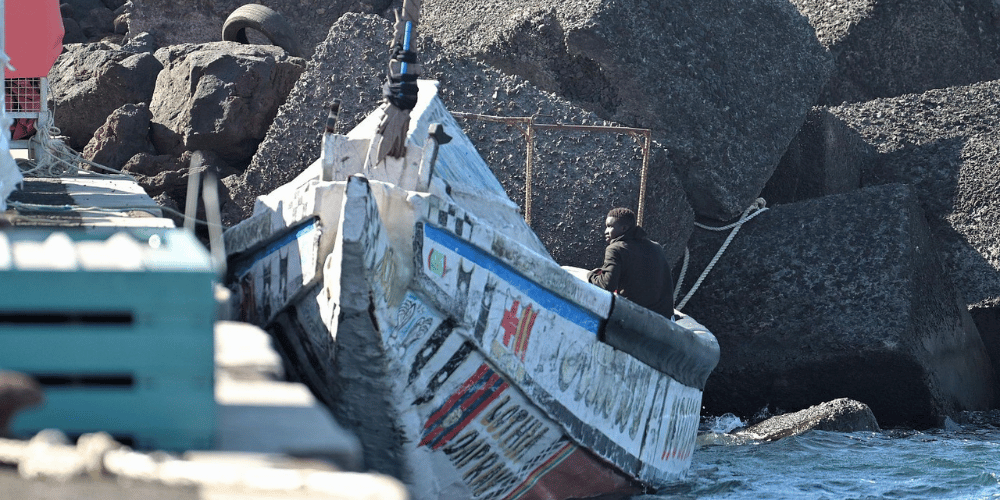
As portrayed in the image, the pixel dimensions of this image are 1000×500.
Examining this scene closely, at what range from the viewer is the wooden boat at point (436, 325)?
4.46 meters

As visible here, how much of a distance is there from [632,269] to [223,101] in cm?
348

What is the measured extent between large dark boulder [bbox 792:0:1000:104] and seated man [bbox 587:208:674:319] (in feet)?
17.6

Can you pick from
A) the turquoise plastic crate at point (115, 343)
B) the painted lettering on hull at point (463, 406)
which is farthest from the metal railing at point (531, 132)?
the turquoise plastic crate at point (115, 343)

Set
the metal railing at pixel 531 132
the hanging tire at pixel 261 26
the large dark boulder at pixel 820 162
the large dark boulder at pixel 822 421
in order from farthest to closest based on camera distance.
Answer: the hanging tire at pixel 261 26 → the large dark boulder at pixel 820 162 → the large dark boulder at pixel 822 421 → the metal railing at pixel 531 132

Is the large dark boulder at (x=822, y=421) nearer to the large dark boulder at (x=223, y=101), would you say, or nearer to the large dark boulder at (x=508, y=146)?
the large dark boulder at (x=508, y=146)

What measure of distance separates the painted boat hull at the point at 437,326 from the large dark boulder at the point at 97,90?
13.7 feet

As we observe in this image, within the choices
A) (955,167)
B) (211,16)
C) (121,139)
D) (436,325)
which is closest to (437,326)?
(436,325)

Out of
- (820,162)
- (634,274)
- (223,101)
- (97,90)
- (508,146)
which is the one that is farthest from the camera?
(820,162)

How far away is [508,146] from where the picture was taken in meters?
7.72

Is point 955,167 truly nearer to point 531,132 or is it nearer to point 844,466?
point 844,466

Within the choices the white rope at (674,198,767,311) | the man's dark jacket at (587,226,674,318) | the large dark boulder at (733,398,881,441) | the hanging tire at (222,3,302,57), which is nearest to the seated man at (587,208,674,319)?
the man's dark jacket at (587,226,674,318)

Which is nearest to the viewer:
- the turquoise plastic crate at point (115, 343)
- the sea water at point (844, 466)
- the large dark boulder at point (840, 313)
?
the turquoise plastic crate at point (115, 343)

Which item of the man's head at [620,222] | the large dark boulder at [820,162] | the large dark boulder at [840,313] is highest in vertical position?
the large dark boulder at [820,162]

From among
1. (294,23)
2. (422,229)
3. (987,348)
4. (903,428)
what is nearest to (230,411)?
(422,229)
